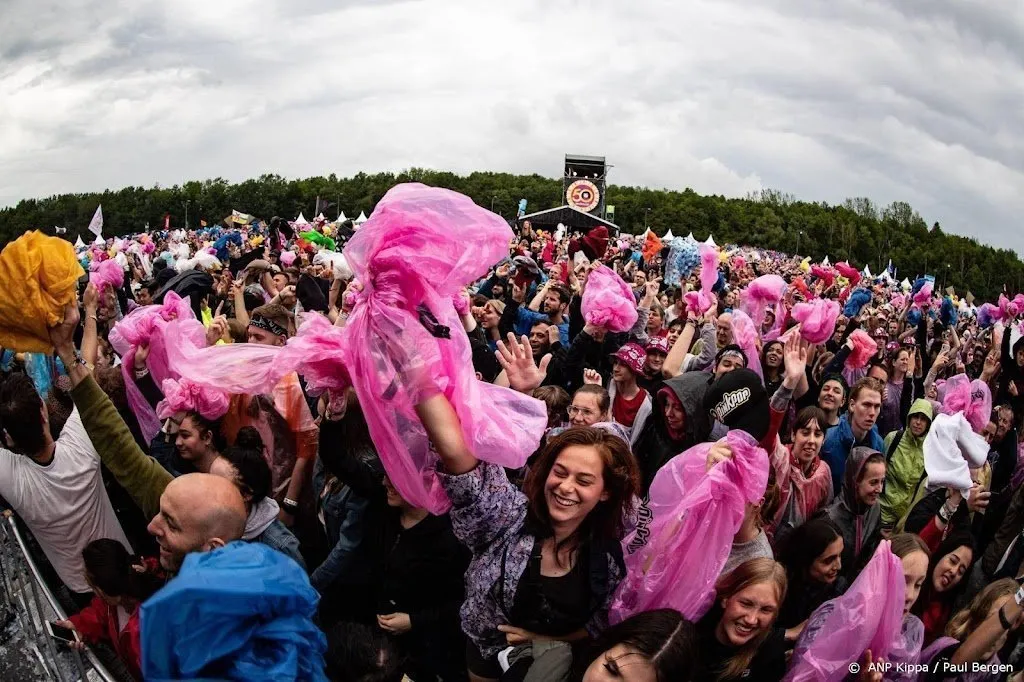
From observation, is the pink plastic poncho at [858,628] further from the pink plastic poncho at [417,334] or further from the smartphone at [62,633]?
the smartphone at [62,633]

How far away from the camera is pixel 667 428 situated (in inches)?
155

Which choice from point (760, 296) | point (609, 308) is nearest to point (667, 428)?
point (609, 308)

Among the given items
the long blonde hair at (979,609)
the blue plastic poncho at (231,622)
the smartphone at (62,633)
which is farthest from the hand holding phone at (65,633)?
the long blonde hair at (979,609)

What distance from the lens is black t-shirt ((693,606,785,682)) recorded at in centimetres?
241

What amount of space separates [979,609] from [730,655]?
4.51 feet

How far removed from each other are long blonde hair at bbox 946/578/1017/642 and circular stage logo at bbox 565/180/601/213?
49.9m

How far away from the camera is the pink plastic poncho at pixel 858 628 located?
2.52 metres

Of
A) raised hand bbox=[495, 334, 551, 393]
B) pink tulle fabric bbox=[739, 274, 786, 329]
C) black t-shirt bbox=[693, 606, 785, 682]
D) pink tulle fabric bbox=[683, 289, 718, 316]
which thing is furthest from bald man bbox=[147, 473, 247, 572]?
pink tulle fabric bbox=[683, 289, 718, 316]

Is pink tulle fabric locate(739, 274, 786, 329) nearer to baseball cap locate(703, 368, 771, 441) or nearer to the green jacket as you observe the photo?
baseball cap locate(703, 368, 771, 441)

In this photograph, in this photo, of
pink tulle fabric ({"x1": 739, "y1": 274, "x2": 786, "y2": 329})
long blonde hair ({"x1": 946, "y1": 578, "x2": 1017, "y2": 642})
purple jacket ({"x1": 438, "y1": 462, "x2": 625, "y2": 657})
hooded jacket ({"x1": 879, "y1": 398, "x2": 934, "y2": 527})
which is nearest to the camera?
purple jacket ({"x1": 438, "y1": 462, "x2": 625, "y2": 657})

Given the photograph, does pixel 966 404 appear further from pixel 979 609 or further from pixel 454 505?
pixel 454 505

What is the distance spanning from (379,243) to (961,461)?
381cm

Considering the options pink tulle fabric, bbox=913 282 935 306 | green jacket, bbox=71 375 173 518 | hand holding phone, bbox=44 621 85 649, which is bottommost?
pink tulle fabric, bbox=913 282 935 306

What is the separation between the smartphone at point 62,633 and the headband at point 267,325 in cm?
243
